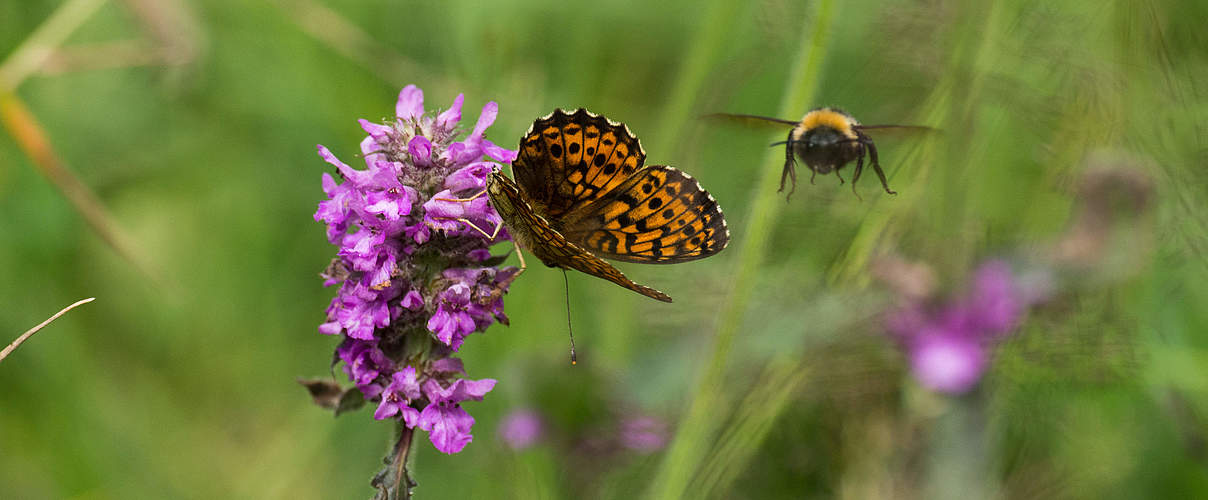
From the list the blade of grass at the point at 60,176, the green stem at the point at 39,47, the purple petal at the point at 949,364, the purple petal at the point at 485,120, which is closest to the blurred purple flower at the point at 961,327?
the purple petal at the point at 949,364

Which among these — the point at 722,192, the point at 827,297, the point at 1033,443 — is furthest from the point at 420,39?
the point at 1033,443

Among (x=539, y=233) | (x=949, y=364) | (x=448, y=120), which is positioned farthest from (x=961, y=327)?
(x=448, y=120)

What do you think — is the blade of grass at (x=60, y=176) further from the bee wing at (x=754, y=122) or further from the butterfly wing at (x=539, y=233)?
the bee wing at (x=754, y=122)

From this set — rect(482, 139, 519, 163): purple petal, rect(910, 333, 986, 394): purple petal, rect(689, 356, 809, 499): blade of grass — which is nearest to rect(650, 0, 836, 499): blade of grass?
rect(689, 356, 809, 499): blade of grass

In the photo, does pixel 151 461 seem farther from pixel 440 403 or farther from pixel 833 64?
A: pixel 833 64

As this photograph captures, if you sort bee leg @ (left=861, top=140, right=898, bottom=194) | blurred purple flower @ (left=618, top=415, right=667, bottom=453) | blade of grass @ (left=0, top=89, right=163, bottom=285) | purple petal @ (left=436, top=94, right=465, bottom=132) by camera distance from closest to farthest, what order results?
1. purple petal @ (left=436, top=94, right=465, bottom=132)
2. bee leg @ (left=861, top=140, right=898, bottom=194)
3. blade of grass @ (left=0, top=89, right=163, bottom=285)
4. blurred purple flower @ (left=618, top=415, right=667, bottom=453)

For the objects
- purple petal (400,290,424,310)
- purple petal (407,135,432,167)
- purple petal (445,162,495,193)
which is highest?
purple petal (407,135,432,167)

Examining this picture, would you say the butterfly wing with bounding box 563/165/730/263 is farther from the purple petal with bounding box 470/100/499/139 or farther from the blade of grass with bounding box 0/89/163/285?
the blade of grass with bounding box 0/89/163/285
